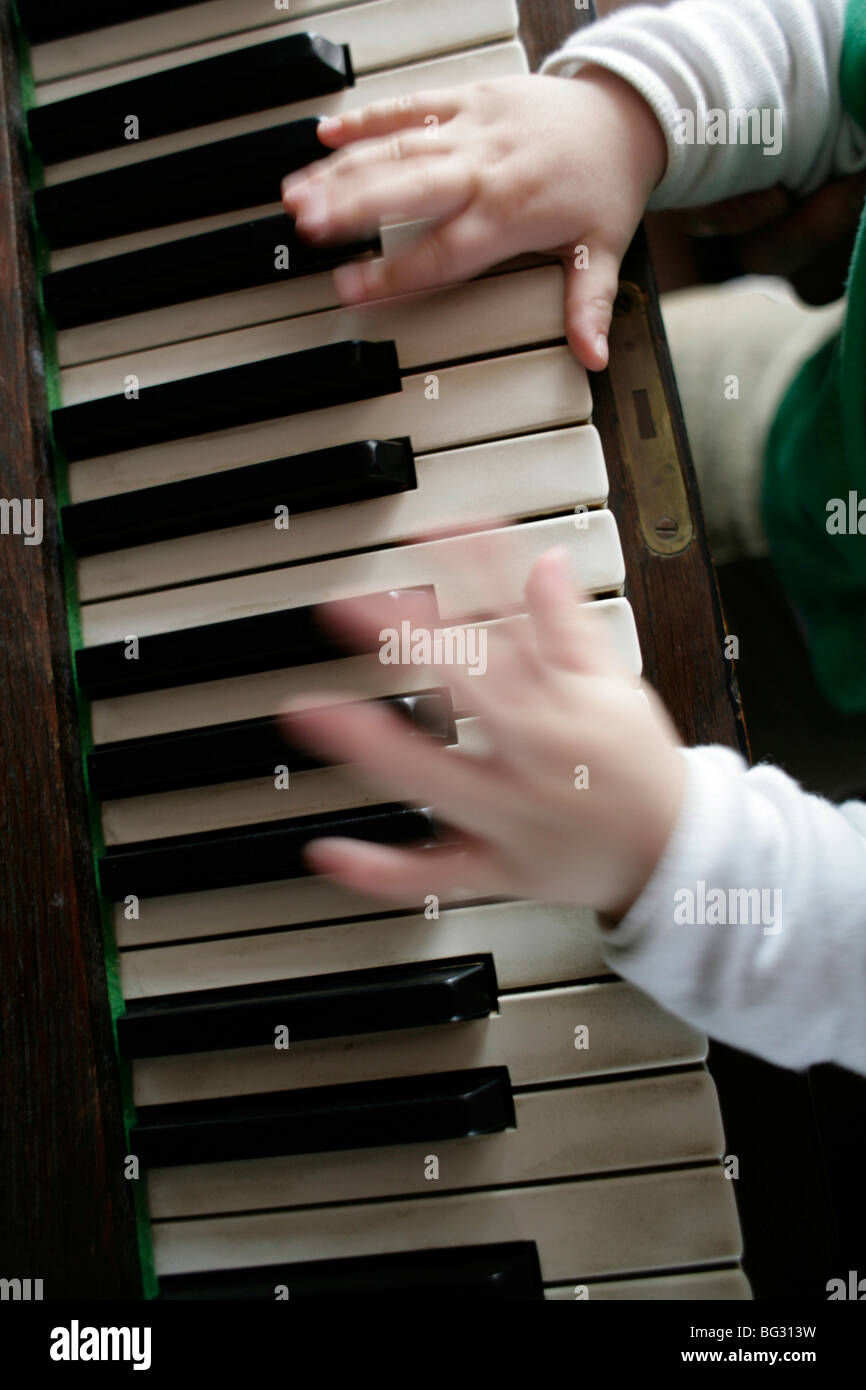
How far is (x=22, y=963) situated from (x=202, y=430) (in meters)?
0.37

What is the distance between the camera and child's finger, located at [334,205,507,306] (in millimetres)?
585

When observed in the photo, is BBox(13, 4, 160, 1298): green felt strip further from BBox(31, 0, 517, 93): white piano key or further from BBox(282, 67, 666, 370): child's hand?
BBox(282, 67, 666, 370): child's hand

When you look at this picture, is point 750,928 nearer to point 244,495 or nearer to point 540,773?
point 540,773

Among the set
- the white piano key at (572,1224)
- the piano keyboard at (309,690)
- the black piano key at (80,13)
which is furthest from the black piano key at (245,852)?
the black piano key at (80,13)

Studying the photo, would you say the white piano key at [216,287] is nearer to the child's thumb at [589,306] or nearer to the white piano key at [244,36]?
the white piano key at [244,36]

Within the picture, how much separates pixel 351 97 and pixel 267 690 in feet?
1.33

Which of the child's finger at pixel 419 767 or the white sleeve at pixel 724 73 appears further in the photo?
the white sleeve at pixel 724 73

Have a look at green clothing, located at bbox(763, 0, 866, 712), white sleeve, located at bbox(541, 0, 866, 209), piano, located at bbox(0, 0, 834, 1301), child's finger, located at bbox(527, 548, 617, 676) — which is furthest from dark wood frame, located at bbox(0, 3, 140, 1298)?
green clothing, located at bbox(763, 0, 866, 712)

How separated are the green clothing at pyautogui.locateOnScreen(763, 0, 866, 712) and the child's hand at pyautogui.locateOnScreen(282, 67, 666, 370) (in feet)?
0.88

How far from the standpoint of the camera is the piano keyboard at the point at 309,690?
1.87 ft

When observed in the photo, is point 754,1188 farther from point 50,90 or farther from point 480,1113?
point 50,90

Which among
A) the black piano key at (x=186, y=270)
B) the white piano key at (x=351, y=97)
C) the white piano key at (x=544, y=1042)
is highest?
the white piano key at (x=351, y=97)

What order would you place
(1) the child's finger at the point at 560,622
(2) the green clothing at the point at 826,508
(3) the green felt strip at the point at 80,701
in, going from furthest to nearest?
(2) the green clothing at the point at 826,508 < (3) the green felt strip at the point at 80,701 < (1) the child's finger at the point at 560,622
